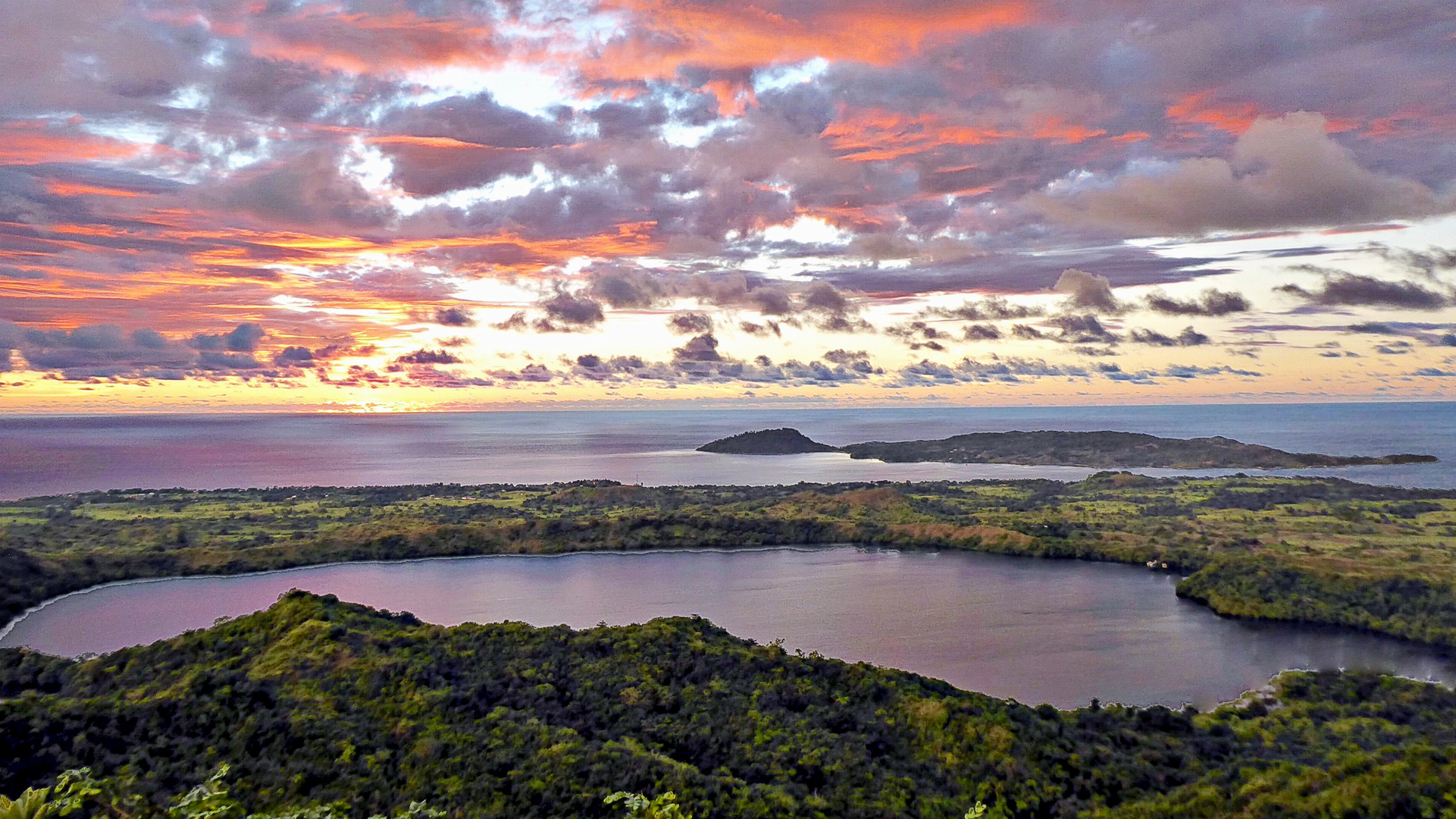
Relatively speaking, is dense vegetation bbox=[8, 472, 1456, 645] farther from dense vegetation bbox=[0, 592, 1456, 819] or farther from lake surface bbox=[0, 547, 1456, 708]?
dense vegetation bbox=[0, 592, 1456, 819]

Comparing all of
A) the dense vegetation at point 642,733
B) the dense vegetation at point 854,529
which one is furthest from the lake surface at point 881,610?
the dense vegetation at point 642,733

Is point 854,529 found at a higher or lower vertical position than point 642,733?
lower

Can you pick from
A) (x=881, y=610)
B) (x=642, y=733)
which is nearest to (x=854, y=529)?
(x=881, y=610)

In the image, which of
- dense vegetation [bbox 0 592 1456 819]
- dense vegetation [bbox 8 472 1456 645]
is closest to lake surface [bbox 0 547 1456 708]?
dense vegetation [bbox 8 472 1456 645]

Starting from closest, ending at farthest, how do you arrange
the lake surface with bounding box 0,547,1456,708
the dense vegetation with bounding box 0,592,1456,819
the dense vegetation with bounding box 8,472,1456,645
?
the dense vegetation with bounding box 0,592,1456,819
the lake surface with bounding box 0,547,1456,708
the dense vegetation with bounding box 8,472,1456,645

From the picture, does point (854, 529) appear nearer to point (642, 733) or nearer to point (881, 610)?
point (881, 610)
